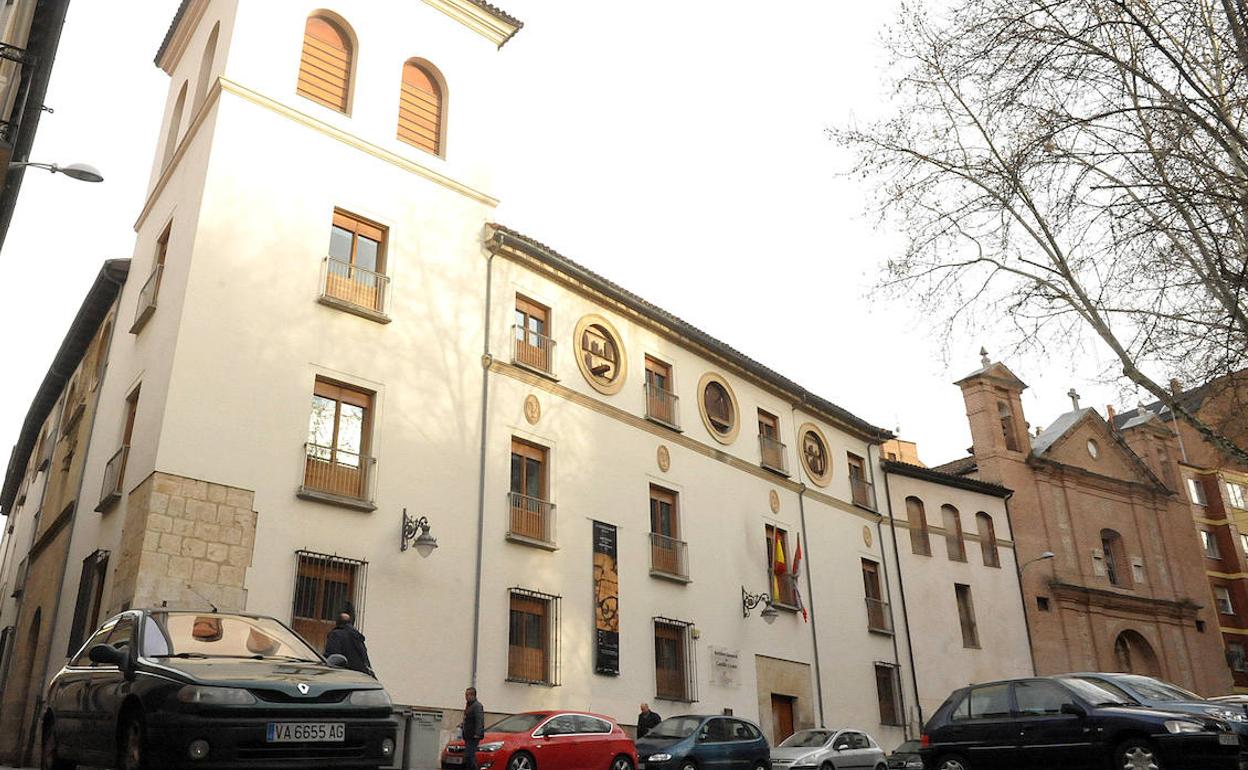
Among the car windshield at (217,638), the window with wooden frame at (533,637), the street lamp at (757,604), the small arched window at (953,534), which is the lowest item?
the car windshield at (217,638)

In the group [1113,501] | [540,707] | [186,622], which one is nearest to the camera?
[186,622]

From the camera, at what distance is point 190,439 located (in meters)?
15.3

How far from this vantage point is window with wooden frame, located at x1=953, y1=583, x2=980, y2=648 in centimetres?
3131

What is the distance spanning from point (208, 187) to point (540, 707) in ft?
36.6

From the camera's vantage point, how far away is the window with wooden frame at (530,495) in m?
19.4

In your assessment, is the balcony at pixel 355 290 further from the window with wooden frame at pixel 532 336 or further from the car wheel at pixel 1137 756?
the car wheel at pixel 1137 756

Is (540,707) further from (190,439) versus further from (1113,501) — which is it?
(1113,501)

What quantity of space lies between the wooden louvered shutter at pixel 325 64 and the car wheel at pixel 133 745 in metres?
14.5

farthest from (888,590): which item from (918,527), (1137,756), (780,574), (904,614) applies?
(1137,756)

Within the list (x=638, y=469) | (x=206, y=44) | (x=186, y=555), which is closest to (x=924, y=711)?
(x=638, y=469)

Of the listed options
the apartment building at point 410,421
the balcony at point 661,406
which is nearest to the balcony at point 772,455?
the apartment building at point 410,421

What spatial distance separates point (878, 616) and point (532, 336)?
14.3 meters

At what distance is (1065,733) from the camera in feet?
37.7

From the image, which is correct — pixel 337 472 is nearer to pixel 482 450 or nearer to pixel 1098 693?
pixel 482 450
